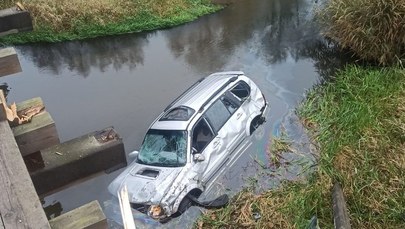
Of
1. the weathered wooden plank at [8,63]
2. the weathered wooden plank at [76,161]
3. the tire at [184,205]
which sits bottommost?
the tire at [184,205]

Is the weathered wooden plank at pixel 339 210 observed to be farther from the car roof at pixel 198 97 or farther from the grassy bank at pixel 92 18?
the grassy bank at pixel 92 18

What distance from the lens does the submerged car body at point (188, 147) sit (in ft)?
27.1

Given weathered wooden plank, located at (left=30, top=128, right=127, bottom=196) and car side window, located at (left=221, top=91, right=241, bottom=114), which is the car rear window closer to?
car side window, located at (left=221, top=91, right=241, bottom=114)

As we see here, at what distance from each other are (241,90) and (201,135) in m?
1.89

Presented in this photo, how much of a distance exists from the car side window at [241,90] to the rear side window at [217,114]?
25.6 inches

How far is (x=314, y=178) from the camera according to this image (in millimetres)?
8445

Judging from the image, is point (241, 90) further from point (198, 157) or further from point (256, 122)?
point (198, 157)

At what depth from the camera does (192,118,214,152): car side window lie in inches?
353

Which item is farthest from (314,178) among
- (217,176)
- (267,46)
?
(267,46)

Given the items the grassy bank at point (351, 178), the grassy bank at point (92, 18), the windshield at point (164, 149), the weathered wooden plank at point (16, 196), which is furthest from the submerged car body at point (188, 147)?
the grassy bank at point (92, 18)

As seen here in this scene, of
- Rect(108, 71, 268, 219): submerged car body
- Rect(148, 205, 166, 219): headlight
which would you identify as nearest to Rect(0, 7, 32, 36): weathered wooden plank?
Rect(108, 71, 268, 219): submerged car body

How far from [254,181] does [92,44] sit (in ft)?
31.7

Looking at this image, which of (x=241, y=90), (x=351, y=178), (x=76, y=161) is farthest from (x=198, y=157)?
(x=76, y=161)

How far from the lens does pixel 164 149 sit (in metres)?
9.03
